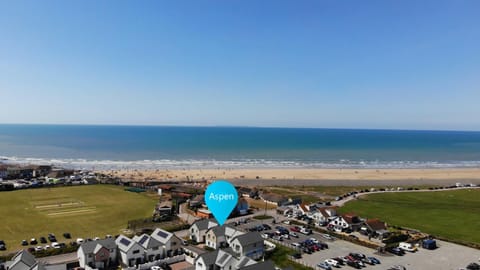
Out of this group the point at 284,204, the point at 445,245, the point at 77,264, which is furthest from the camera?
the point at 284,204

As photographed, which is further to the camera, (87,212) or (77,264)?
(87,212)

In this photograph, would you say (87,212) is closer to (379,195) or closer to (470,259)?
(470,259)

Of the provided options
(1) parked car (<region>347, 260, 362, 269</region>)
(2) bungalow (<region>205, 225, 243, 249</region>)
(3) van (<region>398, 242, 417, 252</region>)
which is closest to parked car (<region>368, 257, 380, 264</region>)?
(1) parked car (<region>347, 260, 362, 269</region>)

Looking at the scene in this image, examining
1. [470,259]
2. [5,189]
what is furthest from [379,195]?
[5,189]

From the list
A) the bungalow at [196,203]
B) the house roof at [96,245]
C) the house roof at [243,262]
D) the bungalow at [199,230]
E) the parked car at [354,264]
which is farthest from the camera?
the bungalow at [196,203]

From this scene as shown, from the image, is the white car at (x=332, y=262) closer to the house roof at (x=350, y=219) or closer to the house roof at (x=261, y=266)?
the house roof at (x=261, y=266)

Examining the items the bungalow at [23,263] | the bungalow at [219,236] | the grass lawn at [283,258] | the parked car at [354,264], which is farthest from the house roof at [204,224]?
the bungalow at [23,263]
